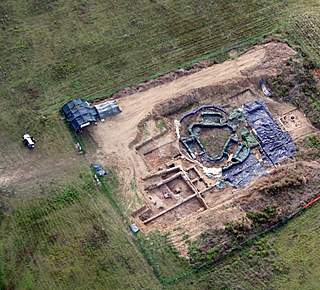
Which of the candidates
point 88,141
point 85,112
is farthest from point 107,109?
point 88,141

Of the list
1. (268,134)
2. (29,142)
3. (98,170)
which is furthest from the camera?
(268,134)

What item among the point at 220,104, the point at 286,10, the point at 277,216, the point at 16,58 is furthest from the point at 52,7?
the point at 277,216

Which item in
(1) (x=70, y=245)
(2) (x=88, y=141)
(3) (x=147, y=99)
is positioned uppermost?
(3) (x=147, y=99)

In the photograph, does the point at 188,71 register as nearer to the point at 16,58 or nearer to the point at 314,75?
the point at 314,75

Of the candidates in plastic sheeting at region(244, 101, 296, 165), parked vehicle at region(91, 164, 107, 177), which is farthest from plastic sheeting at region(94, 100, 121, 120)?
plastic sheeting at region(244, 101, 296, 165)

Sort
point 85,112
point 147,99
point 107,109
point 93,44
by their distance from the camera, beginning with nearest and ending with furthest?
point 85,112 → point 107,109 → point 147,99 → point 93,44

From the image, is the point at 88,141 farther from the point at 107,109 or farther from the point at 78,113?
the point at 107,109

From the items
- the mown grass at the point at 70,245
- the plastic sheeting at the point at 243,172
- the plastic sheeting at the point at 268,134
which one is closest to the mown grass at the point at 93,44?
the mown grass at the point at 70,245
